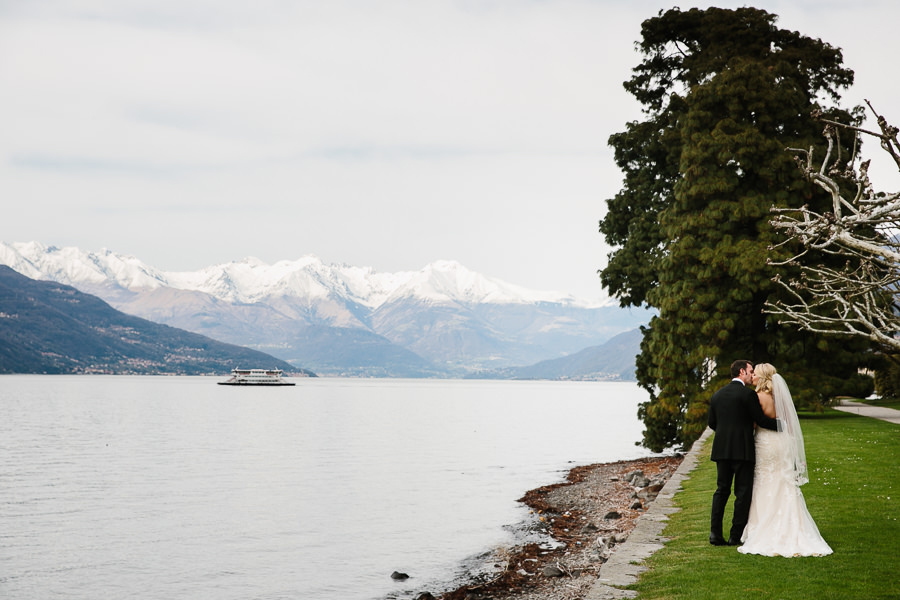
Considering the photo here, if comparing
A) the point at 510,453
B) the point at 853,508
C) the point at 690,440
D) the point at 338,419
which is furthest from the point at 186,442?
the point at 853,508

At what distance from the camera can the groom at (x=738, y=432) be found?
11.3 metres

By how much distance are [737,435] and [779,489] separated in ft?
3.04

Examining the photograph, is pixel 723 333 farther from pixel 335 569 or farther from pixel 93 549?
pixel 93 549

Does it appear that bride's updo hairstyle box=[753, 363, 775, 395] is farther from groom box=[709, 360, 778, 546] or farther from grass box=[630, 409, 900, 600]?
grass box=[630, 409, 900, 600]

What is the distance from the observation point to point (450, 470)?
42844 mm

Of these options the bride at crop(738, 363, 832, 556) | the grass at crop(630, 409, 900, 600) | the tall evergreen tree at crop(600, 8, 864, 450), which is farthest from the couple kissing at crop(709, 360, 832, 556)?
the tall evergreen tree at crop(600, 8, 864, 450)

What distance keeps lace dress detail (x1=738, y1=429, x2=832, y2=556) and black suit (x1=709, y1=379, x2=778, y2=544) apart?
158 millimetres

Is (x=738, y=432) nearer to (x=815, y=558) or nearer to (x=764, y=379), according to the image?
(x=764, y=379)

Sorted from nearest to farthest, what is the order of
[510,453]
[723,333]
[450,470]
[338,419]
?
[723,333] → [450,470] → [510,453] → [338,419]

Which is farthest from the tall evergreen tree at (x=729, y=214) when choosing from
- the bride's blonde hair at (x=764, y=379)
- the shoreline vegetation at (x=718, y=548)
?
the bride's blonde hair at (x=764, y=379)

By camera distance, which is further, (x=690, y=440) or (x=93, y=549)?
(x=690, y=440)

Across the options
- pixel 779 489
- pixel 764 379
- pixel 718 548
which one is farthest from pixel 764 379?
pixel 718 548

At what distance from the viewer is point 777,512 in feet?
36.9

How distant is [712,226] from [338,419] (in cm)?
6766
